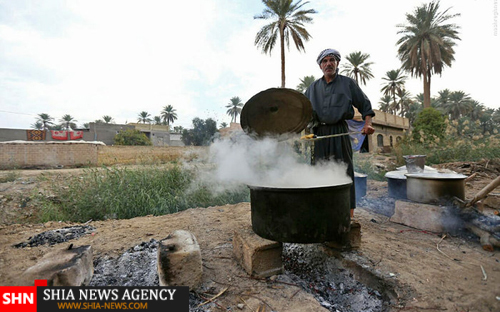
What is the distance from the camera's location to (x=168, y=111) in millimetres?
57562

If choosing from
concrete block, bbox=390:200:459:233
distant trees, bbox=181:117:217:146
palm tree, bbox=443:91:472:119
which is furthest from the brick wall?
palm tree, bbox=443:91:472:119

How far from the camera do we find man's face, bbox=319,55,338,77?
2.74 m

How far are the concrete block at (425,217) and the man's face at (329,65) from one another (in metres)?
2.23

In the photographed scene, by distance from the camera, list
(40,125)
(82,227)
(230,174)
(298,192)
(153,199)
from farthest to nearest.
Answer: (40,125) → (153,199) → (82,227) → (230,174) → (298,192)

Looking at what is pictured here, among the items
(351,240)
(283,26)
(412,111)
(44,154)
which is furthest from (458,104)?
(44,154)

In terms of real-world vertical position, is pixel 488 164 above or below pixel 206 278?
above

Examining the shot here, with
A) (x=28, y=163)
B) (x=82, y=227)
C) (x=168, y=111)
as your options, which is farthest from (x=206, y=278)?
(x=168, y=111)

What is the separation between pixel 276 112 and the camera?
8.91 ft

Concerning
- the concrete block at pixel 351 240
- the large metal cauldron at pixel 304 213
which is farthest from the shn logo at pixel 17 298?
the concrete block at pixel 351 240

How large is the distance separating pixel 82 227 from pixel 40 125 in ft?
199

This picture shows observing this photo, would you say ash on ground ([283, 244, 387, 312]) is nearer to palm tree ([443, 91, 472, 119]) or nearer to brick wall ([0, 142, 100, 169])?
brick wall ([0, 142, 100, 169])

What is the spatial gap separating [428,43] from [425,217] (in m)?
23.2

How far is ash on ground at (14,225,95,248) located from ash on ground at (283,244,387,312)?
2.70 meters

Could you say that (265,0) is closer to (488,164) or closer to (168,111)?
(488,164)
